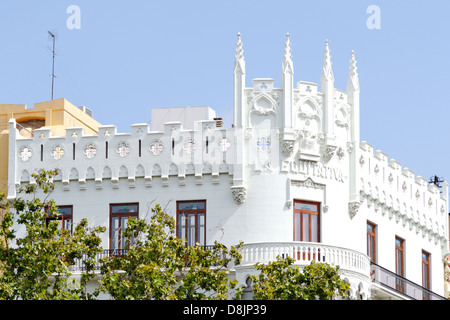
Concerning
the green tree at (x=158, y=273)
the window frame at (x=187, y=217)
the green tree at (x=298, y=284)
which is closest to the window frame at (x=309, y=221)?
the window frame at (x=187, y=217)

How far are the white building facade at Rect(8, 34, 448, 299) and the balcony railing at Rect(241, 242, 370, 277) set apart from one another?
5 cm

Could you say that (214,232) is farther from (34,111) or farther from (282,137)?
(34,111)

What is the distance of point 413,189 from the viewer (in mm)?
68250

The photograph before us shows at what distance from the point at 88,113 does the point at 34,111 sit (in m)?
4.48

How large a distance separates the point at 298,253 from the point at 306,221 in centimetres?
234

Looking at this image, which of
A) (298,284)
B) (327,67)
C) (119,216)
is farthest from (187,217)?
(298,284)

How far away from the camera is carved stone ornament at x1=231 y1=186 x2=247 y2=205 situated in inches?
2344

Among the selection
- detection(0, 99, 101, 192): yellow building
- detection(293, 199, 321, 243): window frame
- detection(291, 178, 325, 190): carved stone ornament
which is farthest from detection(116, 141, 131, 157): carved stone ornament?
detection(293, 199, 321, 243): window frame

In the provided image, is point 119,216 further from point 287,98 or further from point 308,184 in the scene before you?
point 287,98

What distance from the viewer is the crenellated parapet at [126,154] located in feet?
199

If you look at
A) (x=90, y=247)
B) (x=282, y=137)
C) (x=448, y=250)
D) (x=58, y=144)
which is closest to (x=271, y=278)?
(x=90, y=247)

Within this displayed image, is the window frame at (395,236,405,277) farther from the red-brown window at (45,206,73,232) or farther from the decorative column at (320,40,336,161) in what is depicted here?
the red-brown window at (45,206,73,232)

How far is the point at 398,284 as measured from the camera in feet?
211

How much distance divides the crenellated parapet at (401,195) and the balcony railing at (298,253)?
4934mm
